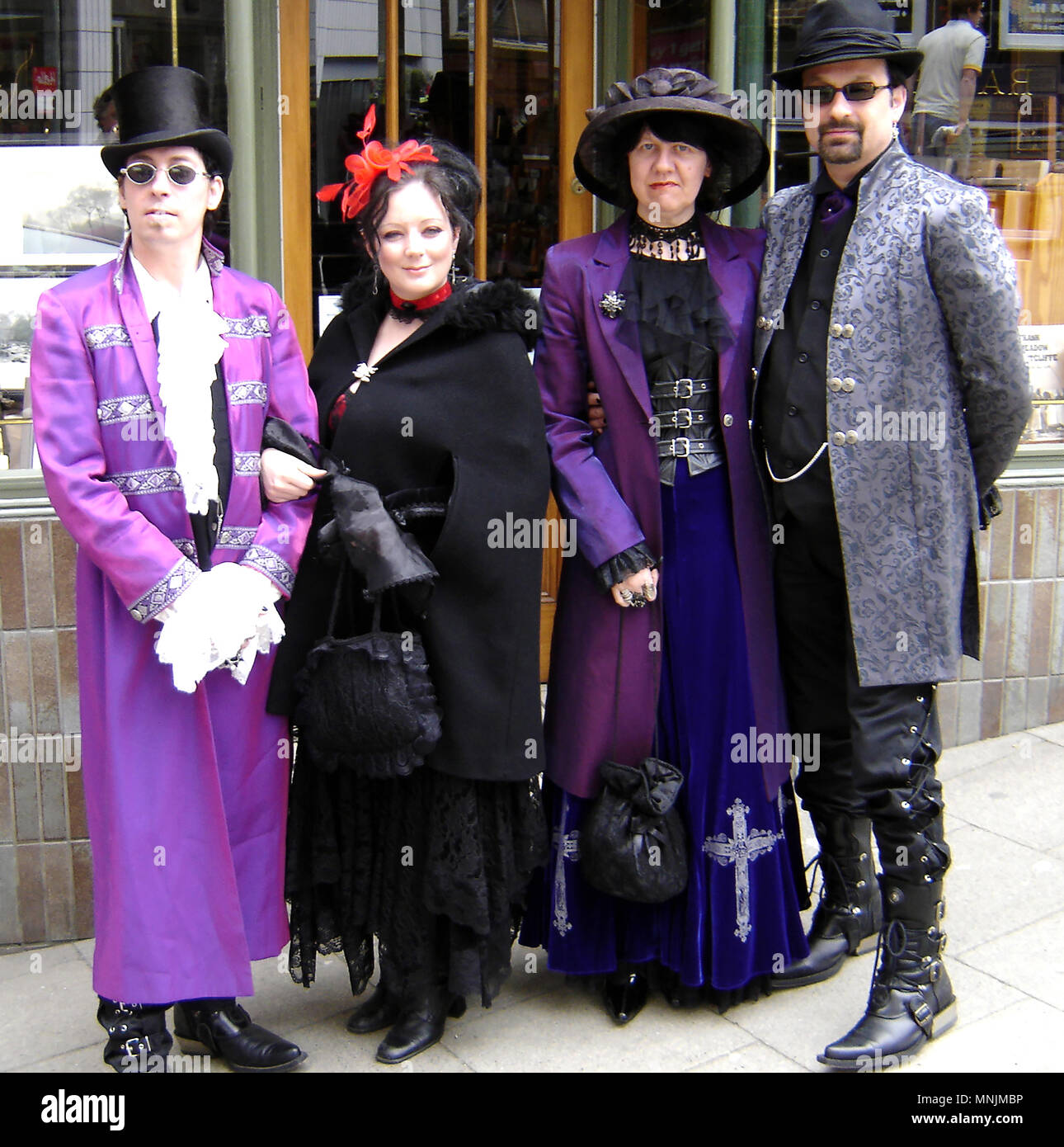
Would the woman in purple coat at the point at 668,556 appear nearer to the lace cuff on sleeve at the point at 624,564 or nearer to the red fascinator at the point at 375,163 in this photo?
the lace cuff on sleeve at the point at 624,564

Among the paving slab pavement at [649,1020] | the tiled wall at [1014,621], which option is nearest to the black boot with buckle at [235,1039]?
the paving slab pavement at [649,1020]

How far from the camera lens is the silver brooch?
313cm

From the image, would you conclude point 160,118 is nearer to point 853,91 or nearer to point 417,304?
point 417,304

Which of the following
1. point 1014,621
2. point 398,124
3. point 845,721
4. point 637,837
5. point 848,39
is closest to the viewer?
point 848,39

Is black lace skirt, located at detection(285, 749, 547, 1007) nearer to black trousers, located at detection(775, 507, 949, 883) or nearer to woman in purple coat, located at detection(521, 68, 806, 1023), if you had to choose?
woman in purple coat, located at detection(521, 68, 806, 1023)

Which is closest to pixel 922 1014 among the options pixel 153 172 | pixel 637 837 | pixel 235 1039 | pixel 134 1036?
pixel 637 837

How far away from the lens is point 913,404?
2.96m

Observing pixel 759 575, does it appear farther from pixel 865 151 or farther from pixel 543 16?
pixel 543 16

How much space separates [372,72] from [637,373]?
5.62 ft

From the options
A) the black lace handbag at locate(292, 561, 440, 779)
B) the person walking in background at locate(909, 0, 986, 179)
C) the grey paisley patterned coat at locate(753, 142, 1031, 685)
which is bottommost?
the black lace handbag at locate(292, 561, 440, 779)

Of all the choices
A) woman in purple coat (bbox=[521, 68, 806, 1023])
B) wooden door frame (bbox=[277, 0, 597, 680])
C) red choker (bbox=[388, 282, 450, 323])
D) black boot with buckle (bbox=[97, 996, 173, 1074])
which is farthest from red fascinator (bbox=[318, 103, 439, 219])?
black boot with buckle (bbox=[97, 996, 173, 1074])

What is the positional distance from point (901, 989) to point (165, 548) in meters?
1.84

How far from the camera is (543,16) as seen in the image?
4.48 metres

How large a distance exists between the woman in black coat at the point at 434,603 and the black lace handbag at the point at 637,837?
141mm
